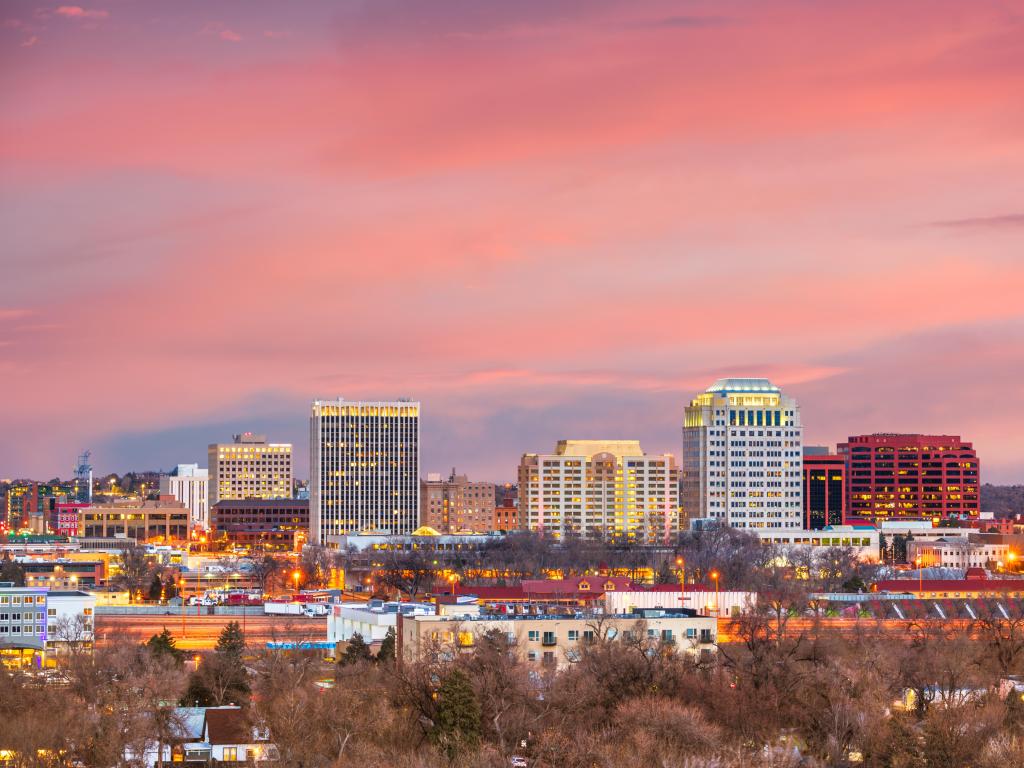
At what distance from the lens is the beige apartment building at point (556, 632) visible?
87.2 meters

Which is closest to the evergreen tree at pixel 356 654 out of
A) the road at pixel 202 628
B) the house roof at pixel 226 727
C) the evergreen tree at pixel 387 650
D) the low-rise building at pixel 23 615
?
the evergreen tree at pixel 387 650

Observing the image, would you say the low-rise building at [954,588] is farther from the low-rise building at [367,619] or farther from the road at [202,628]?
the road at [202,628]

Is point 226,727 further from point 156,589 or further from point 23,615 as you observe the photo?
point 156,589

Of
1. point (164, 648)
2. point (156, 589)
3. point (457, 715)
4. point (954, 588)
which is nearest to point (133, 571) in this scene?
point (156, 589)

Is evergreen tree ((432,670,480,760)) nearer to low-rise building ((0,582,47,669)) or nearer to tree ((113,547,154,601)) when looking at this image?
low-rise building ((0,582,47,669))

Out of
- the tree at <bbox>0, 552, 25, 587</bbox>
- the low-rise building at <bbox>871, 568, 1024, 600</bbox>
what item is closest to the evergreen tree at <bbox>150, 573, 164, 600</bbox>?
the tree at <bbox>0, 552, 25, 587</bbox>

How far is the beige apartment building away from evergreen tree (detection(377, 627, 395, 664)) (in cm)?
47

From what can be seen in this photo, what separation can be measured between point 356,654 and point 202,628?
28.2 metres

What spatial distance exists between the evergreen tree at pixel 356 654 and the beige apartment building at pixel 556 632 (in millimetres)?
1538

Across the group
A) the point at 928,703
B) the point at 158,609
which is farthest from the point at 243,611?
the point at 928,703

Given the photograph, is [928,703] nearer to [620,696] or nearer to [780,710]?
[780,710]

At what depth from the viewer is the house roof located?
2687 inches

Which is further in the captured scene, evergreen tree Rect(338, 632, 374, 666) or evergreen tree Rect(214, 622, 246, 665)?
evergreen tree Rect(214, 622, 246, 665)

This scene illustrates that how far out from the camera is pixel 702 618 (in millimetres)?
93625
